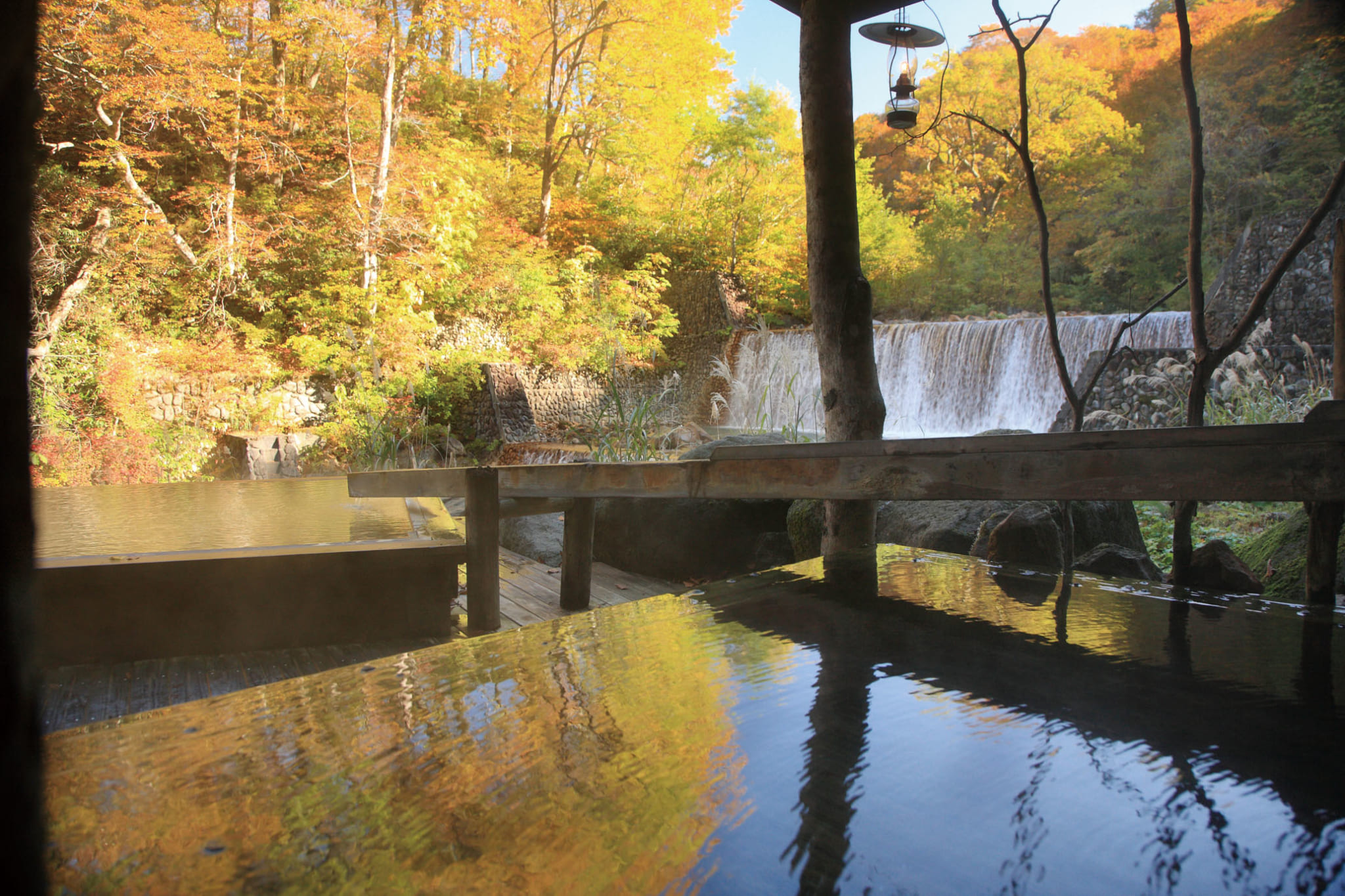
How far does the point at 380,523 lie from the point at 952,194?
1799 centimetres

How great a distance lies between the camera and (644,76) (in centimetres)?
1275

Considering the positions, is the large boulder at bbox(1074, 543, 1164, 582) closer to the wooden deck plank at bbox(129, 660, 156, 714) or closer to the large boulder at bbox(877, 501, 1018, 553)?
the large boulder at bbox(877, 501, 1018, 553)

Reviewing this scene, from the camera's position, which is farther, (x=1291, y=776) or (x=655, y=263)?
(x=655, y=263)

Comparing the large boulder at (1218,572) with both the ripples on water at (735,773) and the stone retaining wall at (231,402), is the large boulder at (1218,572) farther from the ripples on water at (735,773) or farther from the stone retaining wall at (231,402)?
the stone retaining wall at (231,402)

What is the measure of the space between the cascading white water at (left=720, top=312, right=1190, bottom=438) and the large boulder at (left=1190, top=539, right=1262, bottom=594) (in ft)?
20.1

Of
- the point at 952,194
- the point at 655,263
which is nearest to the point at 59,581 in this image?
the point at 655,263

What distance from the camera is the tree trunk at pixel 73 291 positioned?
768cm

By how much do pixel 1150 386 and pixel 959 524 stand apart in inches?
218

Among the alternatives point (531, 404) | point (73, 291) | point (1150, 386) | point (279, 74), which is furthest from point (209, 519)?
point (279, 74)

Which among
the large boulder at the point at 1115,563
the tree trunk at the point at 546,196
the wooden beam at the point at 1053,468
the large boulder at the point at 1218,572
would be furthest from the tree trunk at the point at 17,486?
the tree trunk at the point at 546,196

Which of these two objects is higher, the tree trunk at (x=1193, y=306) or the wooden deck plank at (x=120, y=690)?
the tree trunk at (x=1193, y=306)

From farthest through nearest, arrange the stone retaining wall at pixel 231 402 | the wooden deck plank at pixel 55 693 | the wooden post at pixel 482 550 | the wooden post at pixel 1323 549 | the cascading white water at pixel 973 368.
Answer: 1. the cascading white water at pixel 973 368
2. the stone retaining wall at pixel 231 402
3. the wooden post at pixel 482 550
4. the wooden deck plank at pixel 55 693
5. the wooden post at pixel 1323 549

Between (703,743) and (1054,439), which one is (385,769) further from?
(1054,439)

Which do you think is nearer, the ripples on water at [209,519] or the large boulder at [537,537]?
the ripples on water at [209,519]
